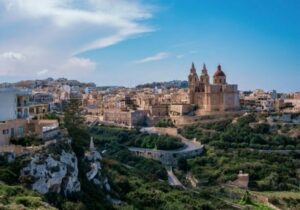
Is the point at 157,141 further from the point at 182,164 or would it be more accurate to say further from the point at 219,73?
the point at 219,73

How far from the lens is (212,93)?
76.1 m

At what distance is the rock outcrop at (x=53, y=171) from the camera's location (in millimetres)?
21656

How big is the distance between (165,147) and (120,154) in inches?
335

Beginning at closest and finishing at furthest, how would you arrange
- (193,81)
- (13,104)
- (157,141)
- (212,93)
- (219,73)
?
(13,104) → (157,141) → (212,93) → (219,73) → (193,81)

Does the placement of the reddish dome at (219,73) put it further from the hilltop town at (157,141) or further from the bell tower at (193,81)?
the bell tower at (193,81)

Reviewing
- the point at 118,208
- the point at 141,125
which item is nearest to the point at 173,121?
the point at 141,125

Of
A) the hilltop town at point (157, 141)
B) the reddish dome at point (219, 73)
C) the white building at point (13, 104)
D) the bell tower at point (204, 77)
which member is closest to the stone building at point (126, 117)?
the hilltop town at point (157, 141)

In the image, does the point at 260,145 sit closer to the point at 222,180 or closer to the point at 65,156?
the point at 222,180

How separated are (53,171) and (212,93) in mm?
55048

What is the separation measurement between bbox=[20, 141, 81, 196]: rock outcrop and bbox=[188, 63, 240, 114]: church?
167ft

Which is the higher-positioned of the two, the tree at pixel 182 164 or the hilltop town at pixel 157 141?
the hilltop town at pixel 157 141

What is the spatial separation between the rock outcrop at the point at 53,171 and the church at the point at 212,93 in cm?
5098

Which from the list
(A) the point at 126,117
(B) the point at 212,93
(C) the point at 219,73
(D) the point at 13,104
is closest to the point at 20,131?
(D) the point at 13,104

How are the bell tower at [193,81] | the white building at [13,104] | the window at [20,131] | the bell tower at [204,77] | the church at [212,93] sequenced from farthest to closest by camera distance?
the bell tower at [204,77]
the bell tower at [193,81]
the church at [212,93]
the white building at [13,104]
the window at [20,131]
